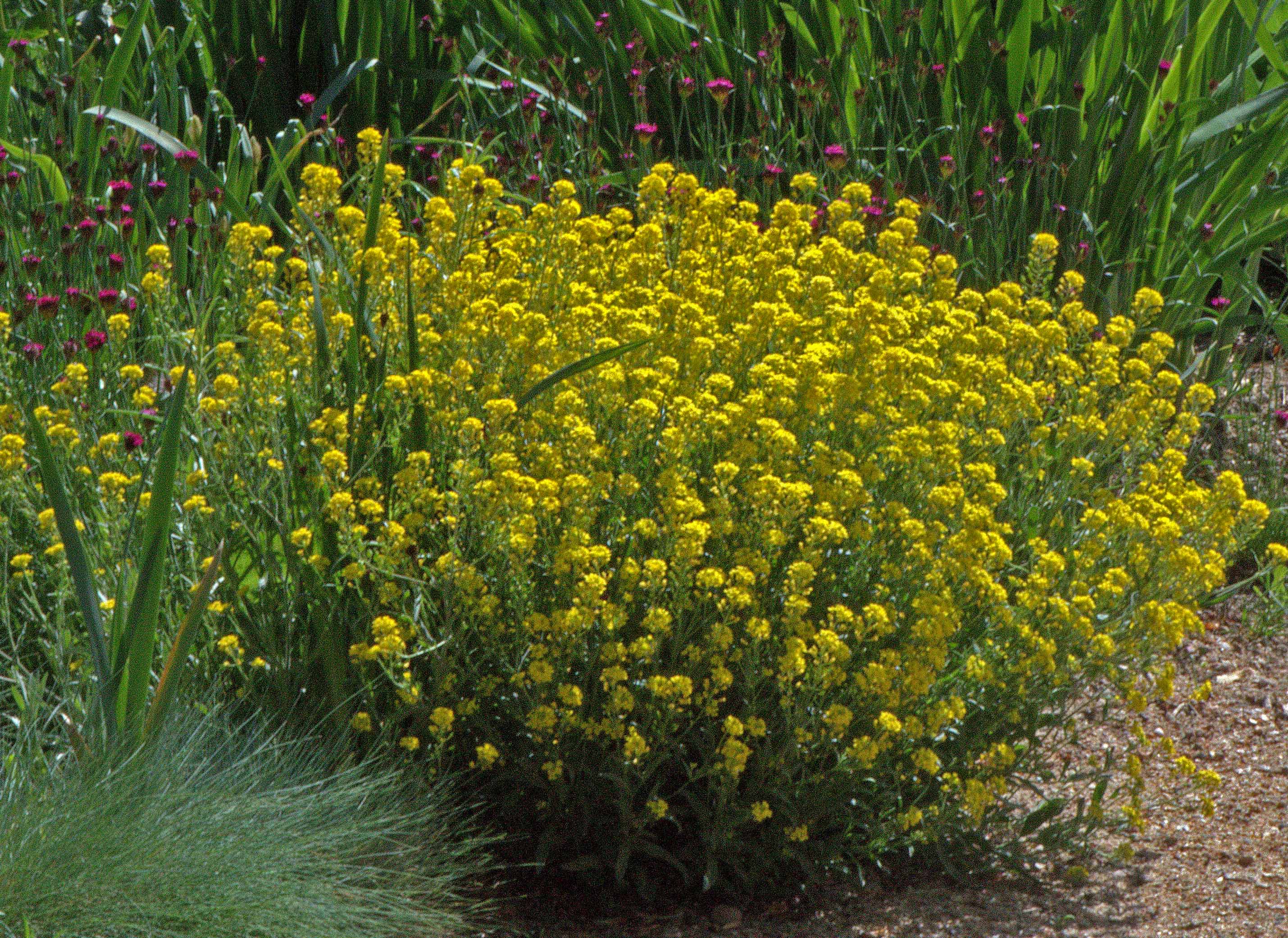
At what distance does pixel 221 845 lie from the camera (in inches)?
87.4

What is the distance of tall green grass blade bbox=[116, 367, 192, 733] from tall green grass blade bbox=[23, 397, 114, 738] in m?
0.04

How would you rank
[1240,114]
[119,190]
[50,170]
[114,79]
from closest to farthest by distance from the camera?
[119,190]
[50,170]
[114,79]
[1240,114]

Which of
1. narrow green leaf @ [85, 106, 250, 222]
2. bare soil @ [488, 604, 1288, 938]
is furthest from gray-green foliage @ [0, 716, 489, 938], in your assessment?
narrow green leaf @ [85, 106, 250, 222]

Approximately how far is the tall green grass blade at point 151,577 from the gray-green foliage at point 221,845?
0.34ft

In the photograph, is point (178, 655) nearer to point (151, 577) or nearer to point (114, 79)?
point (151, 577)

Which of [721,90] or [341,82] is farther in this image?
[341,82]

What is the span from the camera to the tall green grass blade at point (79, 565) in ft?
7.39

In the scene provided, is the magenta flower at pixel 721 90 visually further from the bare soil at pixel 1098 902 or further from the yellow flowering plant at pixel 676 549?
the bare soil at pixel 1098 902

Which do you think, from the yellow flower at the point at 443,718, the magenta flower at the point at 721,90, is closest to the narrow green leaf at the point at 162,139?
the magenta flower at the point at 721,90

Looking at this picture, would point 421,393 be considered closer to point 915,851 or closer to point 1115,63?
point 915,851

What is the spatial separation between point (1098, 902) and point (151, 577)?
190 cm

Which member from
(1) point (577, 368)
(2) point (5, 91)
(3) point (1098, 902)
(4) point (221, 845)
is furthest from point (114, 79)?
(3) point (1098, 902)

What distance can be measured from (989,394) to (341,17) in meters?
3.44

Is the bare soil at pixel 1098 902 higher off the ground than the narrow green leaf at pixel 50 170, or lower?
lower
